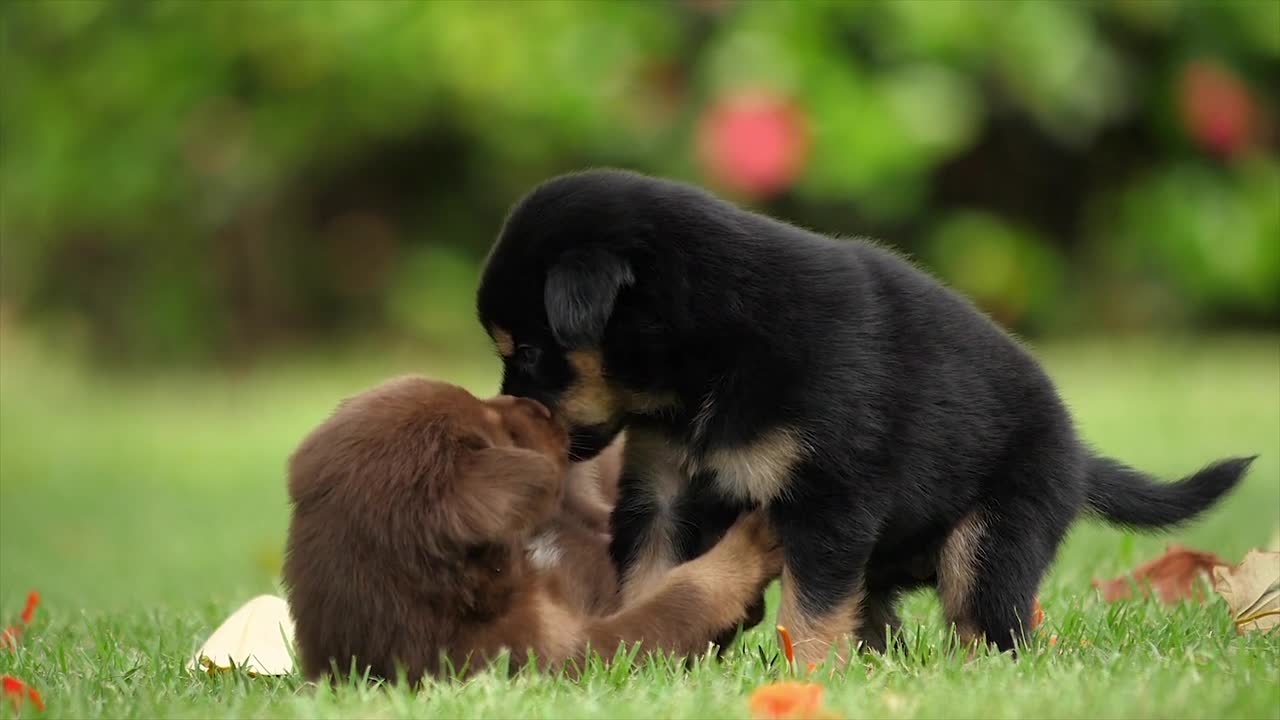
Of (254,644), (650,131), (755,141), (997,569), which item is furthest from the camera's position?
(650,131)

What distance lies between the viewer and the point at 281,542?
682cm

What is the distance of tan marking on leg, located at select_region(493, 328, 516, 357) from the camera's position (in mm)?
3479

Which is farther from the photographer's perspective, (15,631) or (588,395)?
(15,631)

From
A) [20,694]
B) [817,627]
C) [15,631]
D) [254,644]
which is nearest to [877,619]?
[817,627]

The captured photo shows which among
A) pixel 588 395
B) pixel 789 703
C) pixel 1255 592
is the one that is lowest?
pixel 1255 592

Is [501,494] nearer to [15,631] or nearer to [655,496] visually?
[655,496]

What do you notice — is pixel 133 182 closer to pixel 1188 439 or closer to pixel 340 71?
pixel 340 71

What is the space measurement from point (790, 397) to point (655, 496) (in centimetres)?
46

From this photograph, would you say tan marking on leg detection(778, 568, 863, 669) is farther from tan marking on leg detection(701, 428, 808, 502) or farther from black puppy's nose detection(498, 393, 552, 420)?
black puppy's nose detection(498, 393, 552, 420)

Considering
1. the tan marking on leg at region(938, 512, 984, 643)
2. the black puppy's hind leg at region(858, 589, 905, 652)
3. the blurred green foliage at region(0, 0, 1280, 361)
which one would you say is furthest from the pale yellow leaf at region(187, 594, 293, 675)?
the blurred green foliage at region(0, 0, 1280, 361)

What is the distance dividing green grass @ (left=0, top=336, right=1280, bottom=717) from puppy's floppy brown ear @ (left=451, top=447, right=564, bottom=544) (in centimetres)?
27

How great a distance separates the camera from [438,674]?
2.93 m

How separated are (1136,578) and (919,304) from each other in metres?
1.30

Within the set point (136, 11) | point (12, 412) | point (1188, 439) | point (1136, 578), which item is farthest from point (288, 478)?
point (136, 11)
